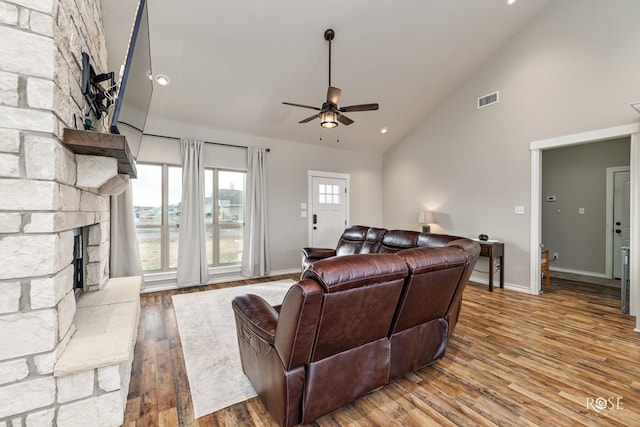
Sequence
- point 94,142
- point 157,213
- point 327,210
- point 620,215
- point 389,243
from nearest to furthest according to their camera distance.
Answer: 1. point 94,142
2. point 389,243
3. point 157,213
4. point 620,215
5. point 327,210

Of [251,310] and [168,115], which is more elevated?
[168,115]

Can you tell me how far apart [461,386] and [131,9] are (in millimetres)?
4473

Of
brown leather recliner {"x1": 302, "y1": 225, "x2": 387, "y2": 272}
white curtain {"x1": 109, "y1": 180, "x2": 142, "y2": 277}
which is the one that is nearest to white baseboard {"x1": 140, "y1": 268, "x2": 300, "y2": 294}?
white curtain {"x1": 109, "y1": 180, "x2": 142, "y2": 277}

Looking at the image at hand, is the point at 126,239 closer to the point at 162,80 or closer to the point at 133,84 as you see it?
the point at 162,80

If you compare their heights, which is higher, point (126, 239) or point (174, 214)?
point (174, 214)

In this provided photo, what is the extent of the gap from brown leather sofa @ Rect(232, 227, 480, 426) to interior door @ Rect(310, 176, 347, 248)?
385cm

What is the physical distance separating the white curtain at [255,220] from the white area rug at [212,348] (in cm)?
76

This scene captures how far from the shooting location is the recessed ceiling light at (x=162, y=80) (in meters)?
3.58

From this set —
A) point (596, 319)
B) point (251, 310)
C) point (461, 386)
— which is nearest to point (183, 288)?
point (251, 310)

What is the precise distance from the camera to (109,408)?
151cm

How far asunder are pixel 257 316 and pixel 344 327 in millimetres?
525

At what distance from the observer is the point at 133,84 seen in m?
1.83

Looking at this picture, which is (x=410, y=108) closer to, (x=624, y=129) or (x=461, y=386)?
(x=624, y=129)

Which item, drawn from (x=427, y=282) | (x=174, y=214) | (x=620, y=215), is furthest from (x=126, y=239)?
(x=620, y=215)
